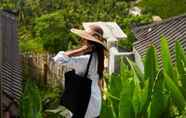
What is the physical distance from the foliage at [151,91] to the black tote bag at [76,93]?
0.19 metres

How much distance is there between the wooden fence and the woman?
7529mm

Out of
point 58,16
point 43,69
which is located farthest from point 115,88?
point 58,16

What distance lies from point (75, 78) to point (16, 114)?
0.69 m

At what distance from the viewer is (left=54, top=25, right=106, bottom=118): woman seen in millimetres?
5327

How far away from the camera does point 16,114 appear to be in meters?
5.70

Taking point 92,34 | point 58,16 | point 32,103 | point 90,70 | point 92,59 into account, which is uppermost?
point 92,34

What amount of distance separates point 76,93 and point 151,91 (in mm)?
661

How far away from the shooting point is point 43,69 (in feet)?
46.5

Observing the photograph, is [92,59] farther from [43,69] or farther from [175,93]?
[43,69]

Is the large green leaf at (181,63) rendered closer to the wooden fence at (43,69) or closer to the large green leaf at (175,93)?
the large green leaf at (175,93)

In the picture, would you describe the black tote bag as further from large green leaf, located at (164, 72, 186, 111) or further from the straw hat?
large green leaf, located at (164, 72, 186, 111)

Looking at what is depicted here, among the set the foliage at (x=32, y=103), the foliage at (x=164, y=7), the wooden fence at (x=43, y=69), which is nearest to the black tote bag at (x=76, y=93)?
the foliage at (x=32, y=103)

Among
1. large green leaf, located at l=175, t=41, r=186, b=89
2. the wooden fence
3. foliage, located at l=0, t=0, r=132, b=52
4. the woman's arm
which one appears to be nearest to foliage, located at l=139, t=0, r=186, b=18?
foliage, located at l=0, t=0, r=132, b=52

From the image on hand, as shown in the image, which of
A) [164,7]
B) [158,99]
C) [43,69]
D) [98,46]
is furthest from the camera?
[164,7]
